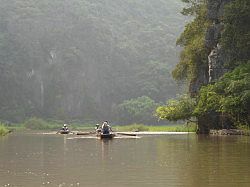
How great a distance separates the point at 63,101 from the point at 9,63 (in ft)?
47.8

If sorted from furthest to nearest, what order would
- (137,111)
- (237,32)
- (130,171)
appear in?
1. (137,111)
2. (237,32)
3. (130,171)

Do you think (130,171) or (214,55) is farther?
(214,55)

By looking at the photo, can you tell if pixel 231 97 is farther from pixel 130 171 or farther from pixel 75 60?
pixel 75 60

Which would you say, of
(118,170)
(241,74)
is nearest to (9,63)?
(241,74)

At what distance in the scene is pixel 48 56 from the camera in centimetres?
13650

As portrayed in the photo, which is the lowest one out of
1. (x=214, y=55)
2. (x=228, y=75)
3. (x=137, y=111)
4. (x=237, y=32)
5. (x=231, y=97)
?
(x=231, y=97)

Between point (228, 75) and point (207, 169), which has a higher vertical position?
point (228, 75)

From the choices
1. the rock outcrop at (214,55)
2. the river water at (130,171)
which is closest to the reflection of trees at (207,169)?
the river water at (130,171)

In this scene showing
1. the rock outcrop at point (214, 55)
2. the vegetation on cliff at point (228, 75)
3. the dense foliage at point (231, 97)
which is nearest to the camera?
the dense foliage at point (231, 97)

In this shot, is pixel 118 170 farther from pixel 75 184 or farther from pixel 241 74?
pixel 241 74

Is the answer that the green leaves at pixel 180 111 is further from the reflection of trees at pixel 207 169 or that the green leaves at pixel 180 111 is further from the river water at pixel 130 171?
the river water at pixel 130 171

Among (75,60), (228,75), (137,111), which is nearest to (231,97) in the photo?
(228,75)

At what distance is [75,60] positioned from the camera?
450ft

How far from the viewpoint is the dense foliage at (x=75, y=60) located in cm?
12838
